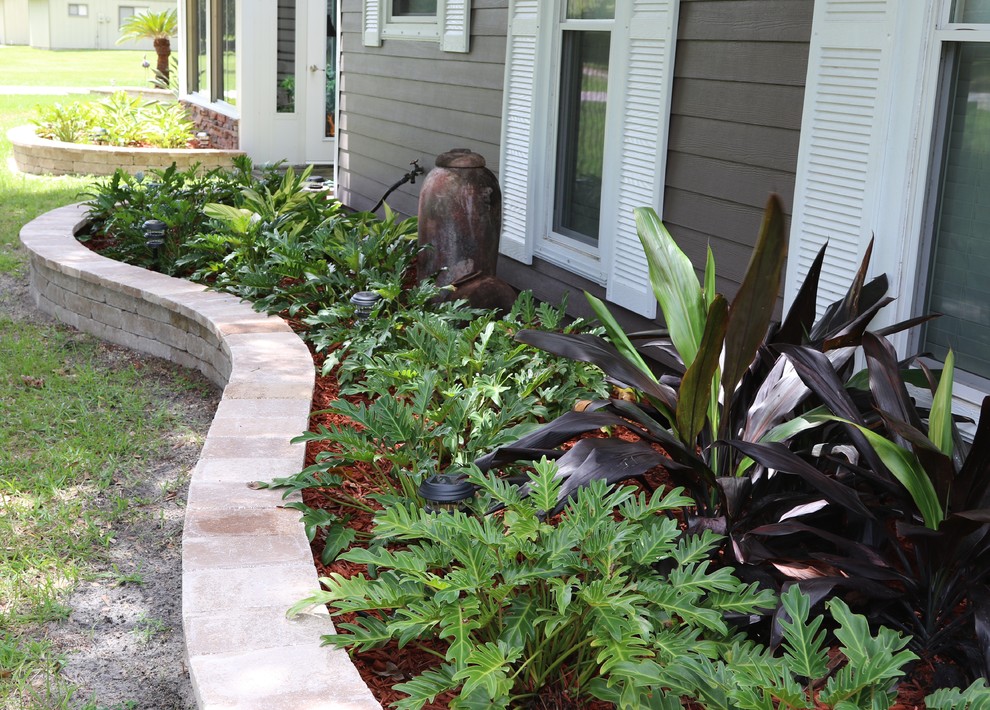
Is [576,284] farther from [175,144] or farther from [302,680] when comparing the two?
[175,144]

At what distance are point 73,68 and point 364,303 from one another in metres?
28.8

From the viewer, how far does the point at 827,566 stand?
7.82ft

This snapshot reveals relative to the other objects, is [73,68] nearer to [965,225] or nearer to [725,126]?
[725,126]

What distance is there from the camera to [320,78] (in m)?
11.2

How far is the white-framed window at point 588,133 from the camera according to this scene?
13.6 feet

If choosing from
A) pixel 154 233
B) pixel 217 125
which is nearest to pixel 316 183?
pixel 217 125

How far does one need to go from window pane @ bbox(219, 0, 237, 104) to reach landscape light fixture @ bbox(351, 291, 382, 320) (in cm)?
800

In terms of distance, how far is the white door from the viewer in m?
11.1

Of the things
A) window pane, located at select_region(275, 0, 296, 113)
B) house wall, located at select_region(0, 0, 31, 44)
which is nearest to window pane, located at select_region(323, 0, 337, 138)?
window pane, located at select_region(275, 0, 296, 113)

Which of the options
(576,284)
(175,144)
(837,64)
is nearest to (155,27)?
(175,144)

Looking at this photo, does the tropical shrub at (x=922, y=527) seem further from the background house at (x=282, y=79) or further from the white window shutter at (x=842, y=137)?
the background house at (x=282, y=79)

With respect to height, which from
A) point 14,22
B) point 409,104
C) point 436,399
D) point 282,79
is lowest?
point 436,399

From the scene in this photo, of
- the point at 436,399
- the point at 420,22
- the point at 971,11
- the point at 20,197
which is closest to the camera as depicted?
the point at 971,11

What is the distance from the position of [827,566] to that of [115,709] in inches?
67.2
